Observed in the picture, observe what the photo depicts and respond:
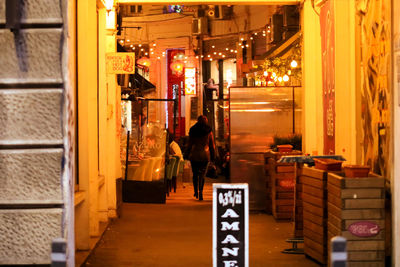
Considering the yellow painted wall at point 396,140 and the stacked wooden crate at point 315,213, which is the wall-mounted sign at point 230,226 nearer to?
the yellow painted wall at point 396,140

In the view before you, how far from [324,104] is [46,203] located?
21.8 ft

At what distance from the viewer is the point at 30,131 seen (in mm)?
5344

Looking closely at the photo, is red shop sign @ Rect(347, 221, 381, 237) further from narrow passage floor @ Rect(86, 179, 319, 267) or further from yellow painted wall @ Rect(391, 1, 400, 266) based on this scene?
narrow passage floor @ Rect(86, 179, 319, 267)

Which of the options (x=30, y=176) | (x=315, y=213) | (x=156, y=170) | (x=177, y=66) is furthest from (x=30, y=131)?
(x=177, y=66)

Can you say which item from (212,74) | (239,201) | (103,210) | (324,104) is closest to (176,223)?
(103,210)

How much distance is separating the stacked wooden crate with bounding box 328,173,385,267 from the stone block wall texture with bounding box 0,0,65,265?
310 centimetres

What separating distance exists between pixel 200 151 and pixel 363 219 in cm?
935

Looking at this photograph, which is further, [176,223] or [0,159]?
[176,223]

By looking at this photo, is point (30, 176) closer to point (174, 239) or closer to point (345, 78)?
point (174, 239)

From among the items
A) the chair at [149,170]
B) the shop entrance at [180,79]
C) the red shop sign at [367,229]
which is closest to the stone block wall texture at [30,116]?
the red shop sign at [367,229]

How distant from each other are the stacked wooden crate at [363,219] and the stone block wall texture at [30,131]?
3.10 metres

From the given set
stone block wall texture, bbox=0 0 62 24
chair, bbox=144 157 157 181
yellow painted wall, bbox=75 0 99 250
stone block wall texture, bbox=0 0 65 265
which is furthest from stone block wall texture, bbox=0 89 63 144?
chair, bbox=144 157 157 181

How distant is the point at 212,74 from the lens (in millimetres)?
39188

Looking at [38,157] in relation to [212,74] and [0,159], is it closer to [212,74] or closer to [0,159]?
[0,159]
